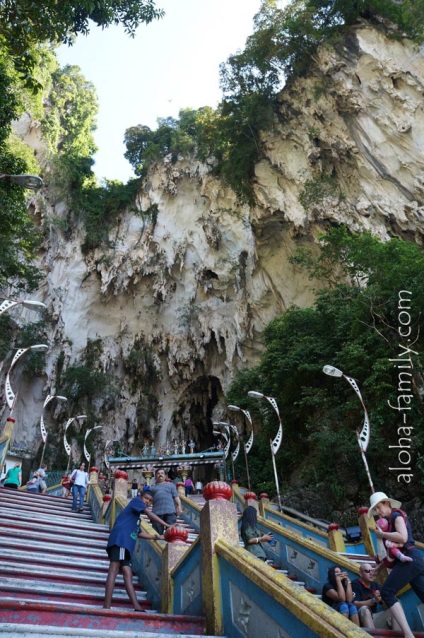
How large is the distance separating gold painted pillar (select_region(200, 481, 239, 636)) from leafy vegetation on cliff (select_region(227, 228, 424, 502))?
9.85 m

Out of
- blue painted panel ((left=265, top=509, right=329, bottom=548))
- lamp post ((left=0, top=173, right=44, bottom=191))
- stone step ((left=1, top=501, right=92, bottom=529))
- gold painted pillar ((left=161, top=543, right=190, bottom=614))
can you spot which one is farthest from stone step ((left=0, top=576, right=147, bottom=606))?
lamp post ((left=0, top=173, right=44, bottom=191))

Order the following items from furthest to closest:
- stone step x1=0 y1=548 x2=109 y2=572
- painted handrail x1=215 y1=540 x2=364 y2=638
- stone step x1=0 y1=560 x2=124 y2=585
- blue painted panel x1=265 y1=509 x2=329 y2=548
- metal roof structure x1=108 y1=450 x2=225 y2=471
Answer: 1. metal roof structure x1=108 y1=450 x2=225 y2=471
2. blue painted panel x1=265 y1=509 x2=329 y2=548
3. stone step x1=0 y1=548 x2=109 y2=572
4. stone step x1=0 y1=560 x2=124 y2=585
5. painted handrail x1=215 y1=540 x2=364 y2=638

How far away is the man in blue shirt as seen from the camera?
139 inches

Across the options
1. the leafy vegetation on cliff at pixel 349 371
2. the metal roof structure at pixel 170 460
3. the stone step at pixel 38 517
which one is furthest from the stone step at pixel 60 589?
the metal roof structure at pixel 170 460

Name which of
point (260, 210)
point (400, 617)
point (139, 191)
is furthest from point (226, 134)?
point (400, 617)

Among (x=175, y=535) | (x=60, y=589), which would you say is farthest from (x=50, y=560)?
(x=175, y=535)

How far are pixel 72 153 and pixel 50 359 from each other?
14.0 meters

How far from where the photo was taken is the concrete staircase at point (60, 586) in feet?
8.89

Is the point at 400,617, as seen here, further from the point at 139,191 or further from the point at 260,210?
the point at 139,191

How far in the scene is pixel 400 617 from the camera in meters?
2.97

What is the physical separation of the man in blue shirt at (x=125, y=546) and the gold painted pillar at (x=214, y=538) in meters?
0.91

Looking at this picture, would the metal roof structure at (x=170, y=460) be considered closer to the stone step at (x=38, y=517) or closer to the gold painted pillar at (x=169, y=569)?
the stone step at (x=38, y=517)

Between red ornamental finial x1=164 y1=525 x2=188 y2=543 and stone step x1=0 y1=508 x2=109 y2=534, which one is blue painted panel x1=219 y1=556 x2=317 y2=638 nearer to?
→ red ornamental finial x1=164 y1=525 x2=188 y2=543

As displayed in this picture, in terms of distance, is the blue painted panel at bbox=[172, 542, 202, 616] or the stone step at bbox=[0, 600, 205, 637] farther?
the blue painted panel at bbox=[172, 542, 202, 616]
